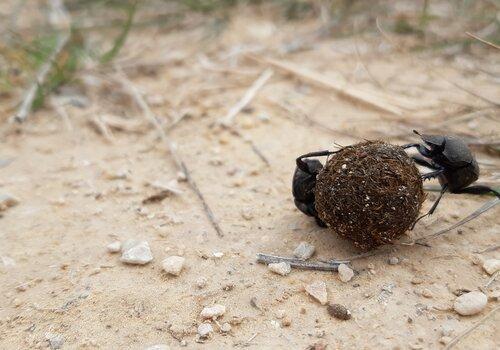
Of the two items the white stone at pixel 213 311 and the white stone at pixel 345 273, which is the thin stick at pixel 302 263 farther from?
the white stone at pixel 213 311

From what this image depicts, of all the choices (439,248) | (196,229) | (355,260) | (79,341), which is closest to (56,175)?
(196,229)

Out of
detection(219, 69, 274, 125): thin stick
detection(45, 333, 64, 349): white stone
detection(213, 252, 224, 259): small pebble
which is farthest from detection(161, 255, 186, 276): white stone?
detection(219, 69, 274, 125): thin stick

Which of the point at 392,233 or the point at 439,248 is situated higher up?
the point at 392,233

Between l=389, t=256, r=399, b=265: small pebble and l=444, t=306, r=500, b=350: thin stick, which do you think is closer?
l=444, t=306, r=500, b=350: thin stick

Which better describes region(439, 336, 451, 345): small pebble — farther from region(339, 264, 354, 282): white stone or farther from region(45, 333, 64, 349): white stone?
region(45, 333, 64, 349): white stone

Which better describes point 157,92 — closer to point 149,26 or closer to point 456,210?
point 149,26

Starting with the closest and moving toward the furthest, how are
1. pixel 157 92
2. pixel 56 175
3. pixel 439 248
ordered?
pixel 439 248 < pixel 56 175 < pixel 157 92
